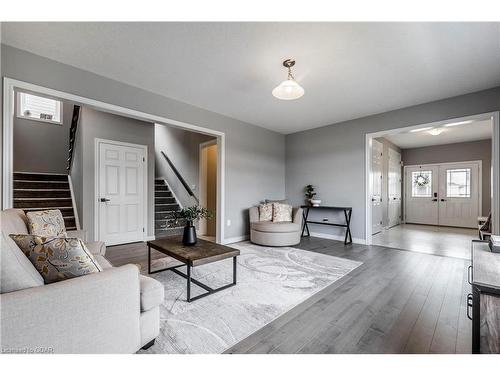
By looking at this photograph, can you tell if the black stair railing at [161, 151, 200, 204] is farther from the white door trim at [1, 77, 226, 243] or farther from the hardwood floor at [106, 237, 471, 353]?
the hardwood floor at [106, 237, 471, 353]

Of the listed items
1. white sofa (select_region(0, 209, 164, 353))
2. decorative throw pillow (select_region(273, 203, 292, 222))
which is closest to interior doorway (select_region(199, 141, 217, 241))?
decorative throw pillow (select_region(273, 203, 292, 222))

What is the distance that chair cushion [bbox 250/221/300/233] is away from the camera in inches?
163

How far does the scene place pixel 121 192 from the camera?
4.36 metres

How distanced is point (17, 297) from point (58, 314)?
18cm

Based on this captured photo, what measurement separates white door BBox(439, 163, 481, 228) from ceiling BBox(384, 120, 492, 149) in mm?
831

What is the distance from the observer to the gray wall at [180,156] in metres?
5.74

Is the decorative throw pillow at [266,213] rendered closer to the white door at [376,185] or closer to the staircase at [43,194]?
the white door at [376,185]

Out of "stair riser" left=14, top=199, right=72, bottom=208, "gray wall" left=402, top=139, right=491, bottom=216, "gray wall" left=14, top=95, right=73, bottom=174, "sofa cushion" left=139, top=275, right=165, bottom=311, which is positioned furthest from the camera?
"gray wall" left=402, top=139, right=491, bottom=216

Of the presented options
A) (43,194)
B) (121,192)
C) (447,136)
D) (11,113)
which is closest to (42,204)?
(43,194)

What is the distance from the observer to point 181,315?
187 cm

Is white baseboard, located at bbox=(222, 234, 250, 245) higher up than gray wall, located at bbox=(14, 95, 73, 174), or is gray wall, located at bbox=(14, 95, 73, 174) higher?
gray wall, located at bbox=(14, 95, 73, 174)

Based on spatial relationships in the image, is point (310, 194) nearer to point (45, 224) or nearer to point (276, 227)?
point (276, 227)

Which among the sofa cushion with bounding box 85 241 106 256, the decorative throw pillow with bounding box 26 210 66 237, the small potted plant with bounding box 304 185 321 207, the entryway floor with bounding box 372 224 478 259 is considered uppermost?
the small potted plant with bounding box 304 185 321 207
